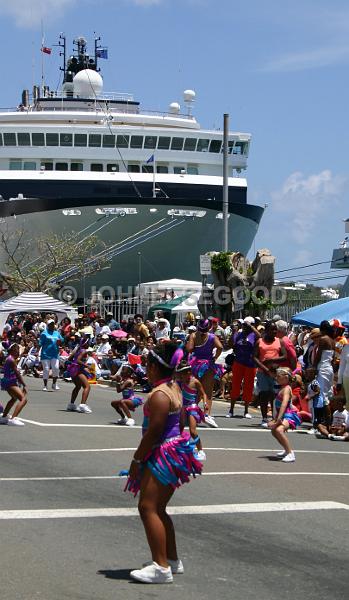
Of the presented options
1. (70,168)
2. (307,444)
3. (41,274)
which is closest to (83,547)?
(307,444)

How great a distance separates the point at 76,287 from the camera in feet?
159

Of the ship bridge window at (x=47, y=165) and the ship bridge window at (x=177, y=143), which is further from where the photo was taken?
the ship bridge window at (x=177, y=143)

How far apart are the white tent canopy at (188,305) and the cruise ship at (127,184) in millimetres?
13245

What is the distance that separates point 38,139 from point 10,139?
1301mm

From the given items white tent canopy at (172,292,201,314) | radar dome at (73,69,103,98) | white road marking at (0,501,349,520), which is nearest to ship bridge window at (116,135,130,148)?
radar dome at (73,69,103,98)

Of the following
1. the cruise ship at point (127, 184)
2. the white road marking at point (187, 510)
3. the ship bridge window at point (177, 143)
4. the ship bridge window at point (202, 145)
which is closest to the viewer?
the white road marking at point (187, 510)

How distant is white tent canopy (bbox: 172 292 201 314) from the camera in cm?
3325

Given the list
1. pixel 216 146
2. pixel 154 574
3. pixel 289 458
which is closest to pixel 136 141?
pixel 216 146

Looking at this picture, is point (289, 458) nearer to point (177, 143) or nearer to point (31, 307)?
point (31, 307)

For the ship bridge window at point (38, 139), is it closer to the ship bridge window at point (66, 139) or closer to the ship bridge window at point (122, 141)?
the ship bridge window at point (66, 139)

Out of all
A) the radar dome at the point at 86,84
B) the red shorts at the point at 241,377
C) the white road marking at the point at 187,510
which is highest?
the radar dome at the point at 86,84

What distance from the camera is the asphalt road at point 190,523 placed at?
6598 mm

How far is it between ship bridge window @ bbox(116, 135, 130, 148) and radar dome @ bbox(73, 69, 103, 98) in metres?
8.02

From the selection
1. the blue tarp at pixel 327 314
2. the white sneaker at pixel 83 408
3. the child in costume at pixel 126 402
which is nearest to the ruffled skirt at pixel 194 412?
the child in costume at pixel 126 402
